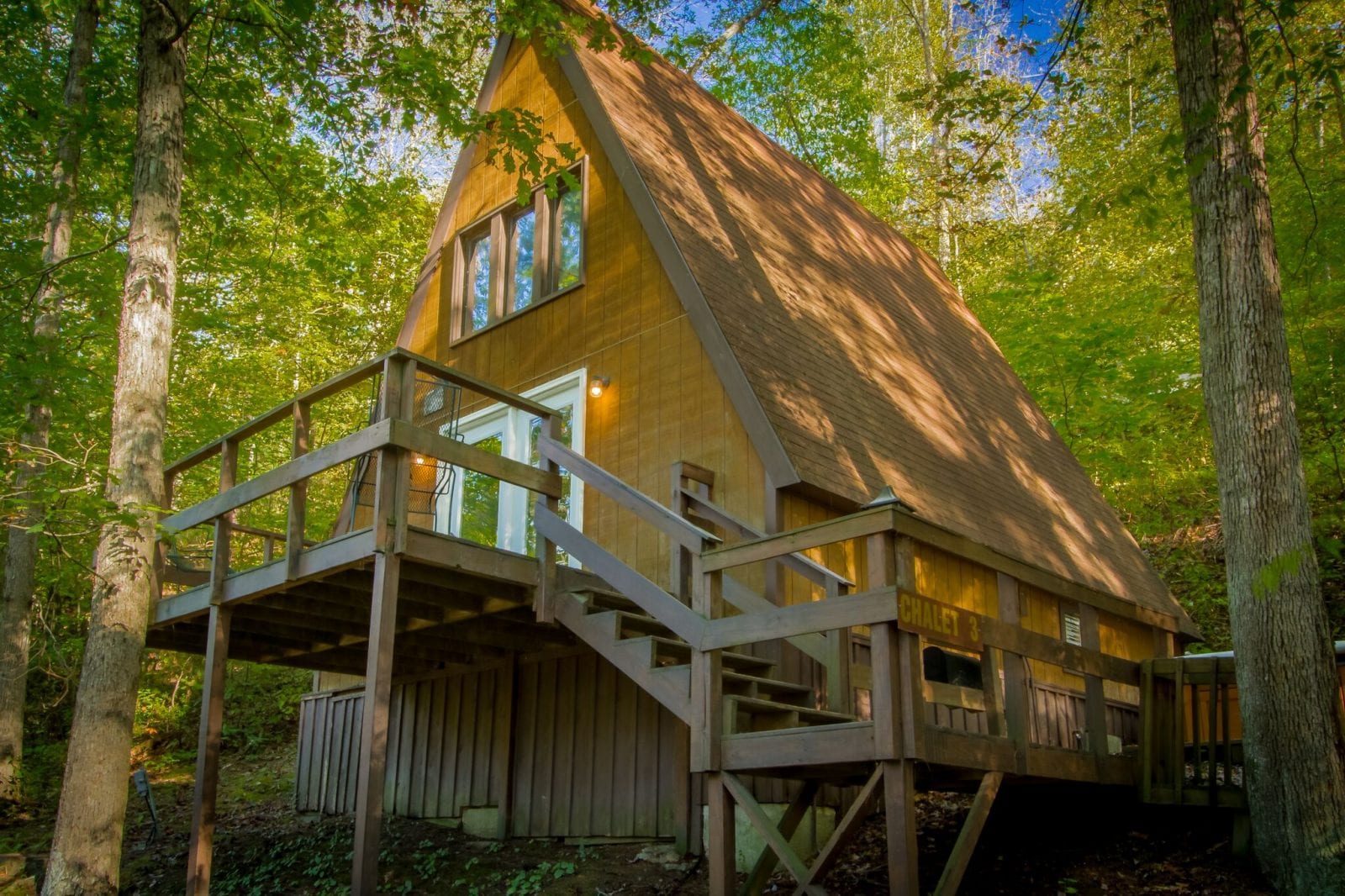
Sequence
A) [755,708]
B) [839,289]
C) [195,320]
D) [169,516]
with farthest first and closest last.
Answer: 1. [195,320]
2. [839,289]
3. [169,516]
4. [755,708]

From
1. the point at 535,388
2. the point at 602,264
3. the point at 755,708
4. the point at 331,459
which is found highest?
the point at 602,264

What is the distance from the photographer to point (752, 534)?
8180mm

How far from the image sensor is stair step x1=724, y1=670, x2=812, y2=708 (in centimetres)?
732

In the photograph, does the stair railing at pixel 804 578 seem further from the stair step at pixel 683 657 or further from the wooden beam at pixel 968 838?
the wooden beam at pixel 968 838

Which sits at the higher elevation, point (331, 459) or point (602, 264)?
point (602, 264)

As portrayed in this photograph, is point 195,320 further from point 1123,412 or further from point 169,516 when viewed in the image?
point 1123,412

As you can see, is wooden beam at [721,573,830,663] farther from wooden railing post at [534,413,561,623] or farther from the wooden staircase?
wooden railing post at [534,413,561,623]

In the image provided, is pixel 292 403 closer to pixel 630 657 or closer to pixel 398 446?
pixel 398 446

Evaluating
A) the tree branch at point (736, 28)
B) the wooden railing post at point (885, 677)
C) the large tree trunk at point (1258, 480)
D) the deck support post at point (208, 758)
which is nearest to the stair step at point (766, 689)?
the wooden railing post at point (885, 677)

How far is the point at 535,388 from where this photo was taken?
1088 centimetres

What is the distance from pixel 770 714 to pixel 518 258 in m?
6.58

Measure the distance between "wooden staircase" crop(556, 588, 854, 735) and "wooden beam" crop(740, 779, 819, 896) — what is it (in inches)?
16.8

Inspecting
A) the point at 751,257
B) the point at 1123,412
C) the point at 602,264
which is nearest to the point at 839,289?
the point at 751,257

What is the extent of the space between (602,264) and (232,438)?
3.63m
